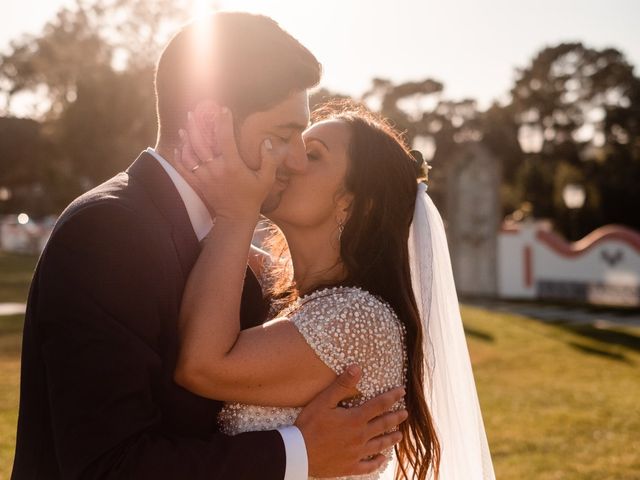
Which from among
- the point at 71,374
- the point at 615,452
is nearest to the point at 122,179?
the point at 71,374

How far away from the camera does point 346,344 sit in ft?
9.09

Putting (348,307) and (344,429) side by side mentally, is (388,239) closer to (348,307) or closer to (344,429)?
(348,307)

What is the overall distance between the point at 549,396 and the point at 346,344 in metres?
8.58

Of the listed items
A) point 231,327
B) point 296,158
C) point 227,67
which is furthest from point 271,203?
point 231,327

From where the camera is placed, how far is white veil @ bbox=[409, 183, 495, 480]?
349cm

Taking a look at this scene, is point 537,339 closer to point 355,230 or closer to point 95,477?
point 355,230

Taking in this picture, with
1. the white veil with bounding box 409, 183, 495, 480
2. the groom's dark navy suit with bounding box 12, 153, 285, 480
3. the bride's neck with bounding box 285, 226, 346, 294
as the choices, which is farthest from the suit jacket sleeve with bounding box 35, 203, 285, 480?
the white veil with bounding box 409, 183, 495, 480

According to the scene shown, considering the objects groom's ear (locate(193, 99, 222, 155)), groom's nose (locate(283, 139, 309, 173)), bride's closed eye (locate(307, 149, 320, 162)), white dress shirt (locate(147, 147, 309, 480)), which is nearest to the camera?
white dress shirt (locate(147, 147, 309, 480))

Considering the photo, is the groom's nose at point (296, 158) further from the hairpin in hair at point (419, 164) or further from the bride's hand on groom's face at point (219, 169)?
the hairpin in hair at point (419, 164)

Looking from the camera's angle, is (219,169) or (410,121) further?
(410,121)

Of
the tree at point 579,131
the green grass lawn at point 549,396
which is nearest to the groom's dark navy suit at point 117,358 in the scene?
the green grass lawn at point 549,396

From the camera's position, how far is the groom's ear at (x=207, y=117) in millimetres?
2625

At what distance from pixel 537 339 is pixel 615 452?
8.04 metres

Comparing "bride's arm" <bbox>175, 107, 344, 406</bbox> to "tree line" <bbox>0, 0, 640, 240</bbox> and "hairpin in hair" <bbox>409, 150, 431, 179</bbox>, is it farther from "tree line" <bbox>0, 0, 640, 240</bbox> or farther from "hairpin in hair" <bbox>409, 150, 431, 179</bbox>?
"tree line" <bbox>0, 0, 640, 240</bbox>
